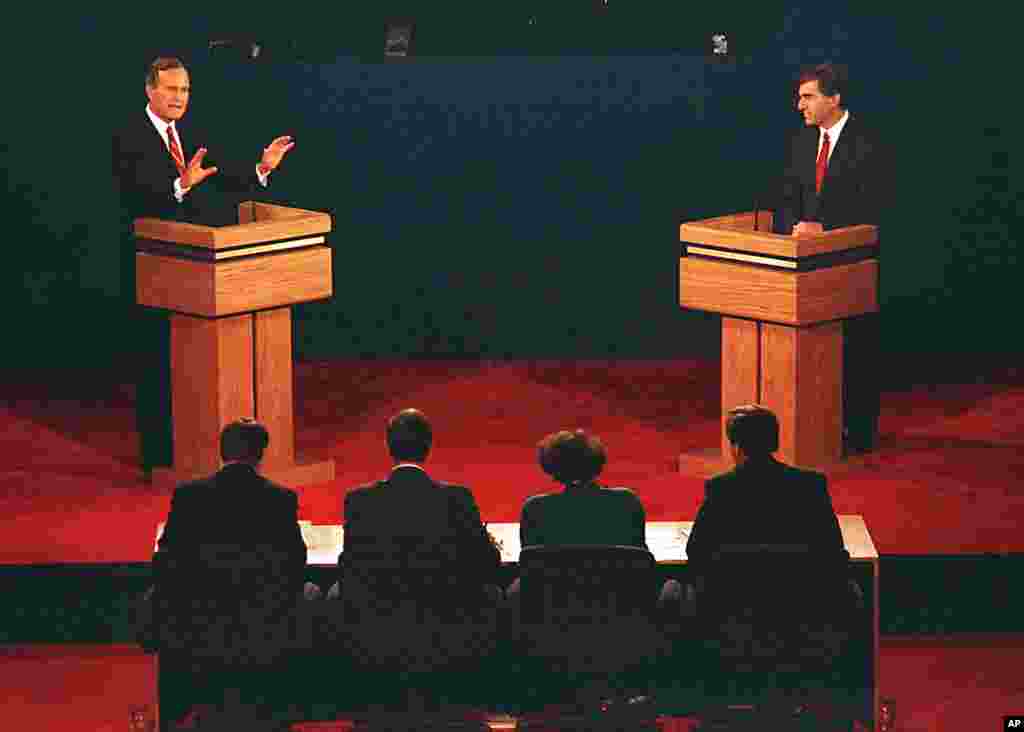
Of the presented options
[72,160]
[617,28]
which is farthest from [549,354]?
[72,160]

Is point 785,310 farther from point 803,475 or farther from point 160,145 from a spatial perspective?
point 160,145

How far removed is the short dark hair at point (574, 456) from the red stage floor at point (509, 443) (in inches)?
65.9

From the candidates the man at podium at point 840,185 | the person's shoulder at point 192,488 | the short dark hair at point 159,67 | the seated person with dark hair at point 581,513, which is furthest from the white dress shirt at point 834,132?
the person's shoulder at point 192,488

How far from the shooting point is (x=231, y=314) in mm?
7613

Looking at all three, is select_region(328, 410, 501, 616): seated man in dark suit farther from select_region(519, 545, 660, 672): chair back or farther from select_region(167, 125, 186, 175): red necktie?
select_region(167, 125, 186, 175): red necktie

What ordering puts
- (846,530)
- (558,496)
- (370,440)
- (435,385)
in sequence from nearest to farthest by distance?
(558,496) < (846,530) < (370,440) < (435,385)

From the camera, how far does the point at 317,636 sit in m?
5.58

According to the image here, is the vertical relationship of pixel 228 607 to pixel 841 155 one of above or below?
below

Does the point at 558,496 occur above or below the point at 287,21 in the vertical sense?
below

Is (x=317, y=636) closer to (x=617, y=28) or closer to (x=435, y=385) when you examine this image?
(x=435, y=385)

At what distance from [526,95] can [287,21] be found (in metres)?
1.14

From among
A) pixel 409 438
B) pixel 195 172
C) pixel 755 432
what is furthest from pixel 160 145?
pixel 755 432

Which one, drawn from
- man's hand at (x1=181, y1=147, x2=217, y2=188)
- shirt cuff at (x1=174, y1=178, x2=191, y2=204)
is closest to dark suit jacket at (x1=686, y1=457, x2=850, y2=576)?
man's hand at (x1=181, y1=147, x2=217, y2=188)

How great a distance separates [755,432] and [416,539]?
948mm
